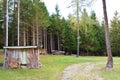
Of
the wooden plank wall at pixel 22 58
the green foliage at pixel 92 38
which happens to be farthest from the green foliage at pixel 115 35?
the wooden plank wall at pixel 22 58

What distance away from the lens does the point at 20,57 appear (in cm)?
1593

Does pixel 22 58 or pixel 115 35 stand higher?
pixel 115 35

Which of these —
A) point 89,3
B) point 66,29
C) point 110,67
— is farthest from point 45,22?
point 110,67

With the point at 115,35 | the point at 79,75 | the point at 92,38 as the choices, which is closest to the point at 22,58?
the point at 79,75

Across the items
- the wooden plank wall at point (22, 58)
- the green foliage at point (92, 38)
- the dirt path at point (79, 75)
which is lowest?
the dirt path at point (79, 75)

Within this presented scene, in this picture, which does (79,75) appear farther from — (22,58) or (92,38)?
(92,38)

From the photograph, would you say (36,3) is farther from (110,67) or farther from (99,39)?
(110,67)

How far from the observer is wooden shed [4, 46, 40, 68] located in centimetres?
1565

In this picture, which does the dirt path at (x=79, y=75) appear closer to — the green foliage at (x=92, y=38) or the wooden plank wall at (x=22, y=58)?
the wooden plank wall at (x=22, y=58)

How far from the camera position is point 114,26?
4728 cm

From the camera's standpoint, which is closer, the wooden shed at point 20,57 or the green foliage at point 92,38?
the wooden shed at point 20,57

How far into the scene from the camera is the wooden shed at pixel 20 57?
15654 mm

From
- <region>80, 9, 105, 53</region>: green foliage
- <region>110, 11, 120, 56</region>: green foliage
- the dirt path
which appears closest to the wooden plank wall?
the dirt path

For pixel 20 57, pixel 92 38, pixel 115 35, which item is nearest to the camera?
pixel 20 57
